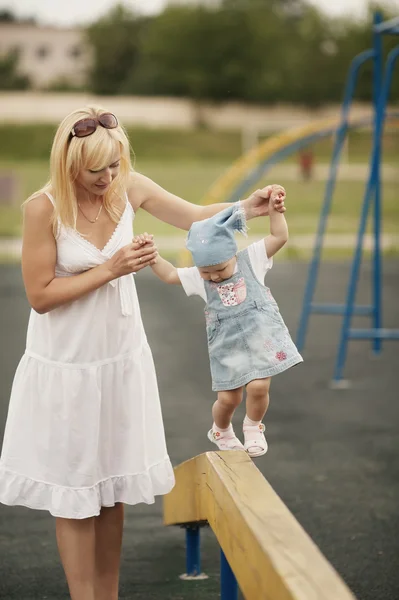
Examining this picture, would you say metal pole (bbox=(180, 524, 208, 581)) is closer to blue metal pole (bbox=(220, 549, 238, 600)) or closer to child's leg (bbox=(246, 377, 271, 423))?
blue metal pole (bbox=(220, 549, 238, 600))

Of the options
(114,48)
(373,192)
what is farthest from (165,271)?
(114,48)

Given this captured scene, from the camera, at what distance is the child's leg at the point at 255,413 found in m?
3.19

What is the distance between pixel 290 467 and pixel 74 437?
3252 millimetres

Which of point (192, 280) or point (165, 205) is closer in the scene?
point (192, 280)

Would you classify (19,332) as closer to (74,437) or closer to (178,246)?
(74,437)

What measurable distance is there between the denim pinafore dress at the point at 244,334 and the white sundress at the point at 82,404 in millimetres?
269

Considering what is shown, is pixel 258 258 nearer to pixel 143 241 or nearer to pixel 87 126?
pixel 143 241

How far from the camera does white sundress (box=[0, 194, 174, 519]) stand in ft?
10.6

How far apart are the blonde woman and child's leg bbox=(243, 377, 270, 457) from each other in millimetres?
297

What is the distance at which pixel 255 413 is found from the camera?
3.27 metres

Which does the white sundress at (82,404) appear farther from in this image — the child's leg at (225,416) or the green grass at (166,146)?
the green grass at (166,146)

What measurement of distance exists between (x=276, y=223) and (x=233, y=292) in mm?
245

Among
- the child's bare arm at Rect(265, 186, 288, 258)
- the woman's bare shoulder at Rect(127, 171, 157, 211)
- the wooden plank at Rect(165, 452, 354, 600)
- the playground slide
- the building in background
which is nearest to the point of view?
the wooden plank at Rect(165, 452, 354, 600)

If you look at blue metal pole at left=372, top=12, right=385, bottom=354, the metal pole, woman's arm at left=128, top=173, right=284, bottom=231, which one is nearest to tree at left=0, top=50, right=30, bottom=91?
blue metal pole at left=372, top=12, right=385, bottom=354
